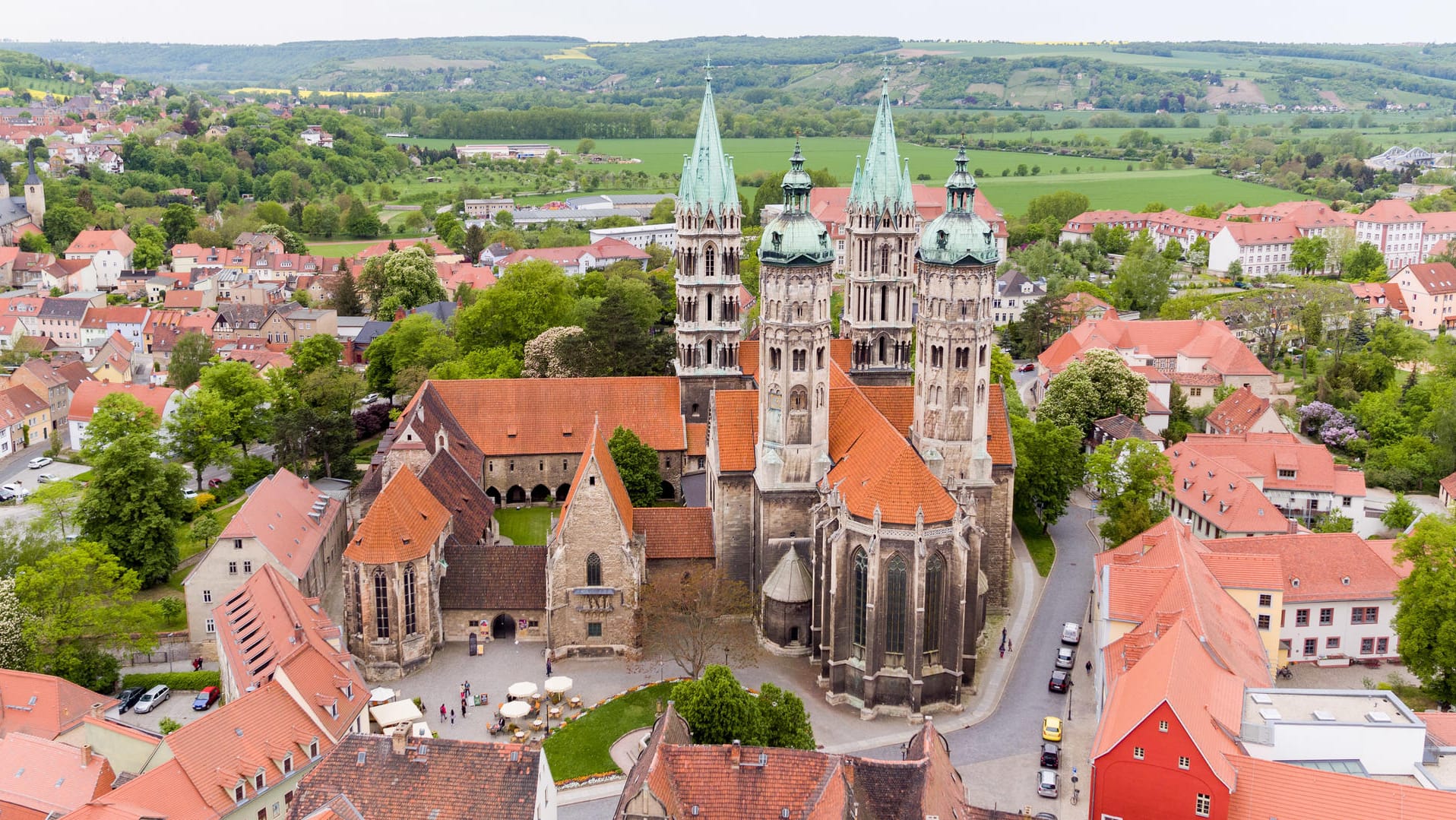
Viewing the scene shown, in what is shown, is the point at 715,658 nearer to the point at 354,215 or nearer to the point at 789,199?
the point at 789,199

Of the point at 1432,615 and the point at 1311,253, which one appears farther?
the point at 1311,253

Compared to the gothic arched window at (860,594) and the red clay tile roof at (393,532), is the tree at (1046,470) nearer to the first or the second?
the gothic arched window at (860,594)

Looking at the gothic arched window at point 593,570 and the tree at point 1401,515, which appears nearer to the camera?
the gothic arched window at point 593,570

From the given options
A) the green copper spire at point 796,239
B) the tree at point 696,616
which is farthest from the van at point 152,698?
the green copper spire at point 796,239

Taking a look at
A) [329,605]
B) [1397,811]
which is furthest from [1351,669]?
[329,605]

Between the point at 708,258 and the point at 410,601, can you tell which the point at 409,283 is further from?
the point at 410,601

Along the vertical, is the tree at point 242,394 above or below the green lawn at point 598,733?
above

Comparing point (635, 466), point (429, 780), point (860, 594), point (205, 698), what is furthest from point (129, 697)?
point (860, 594)
